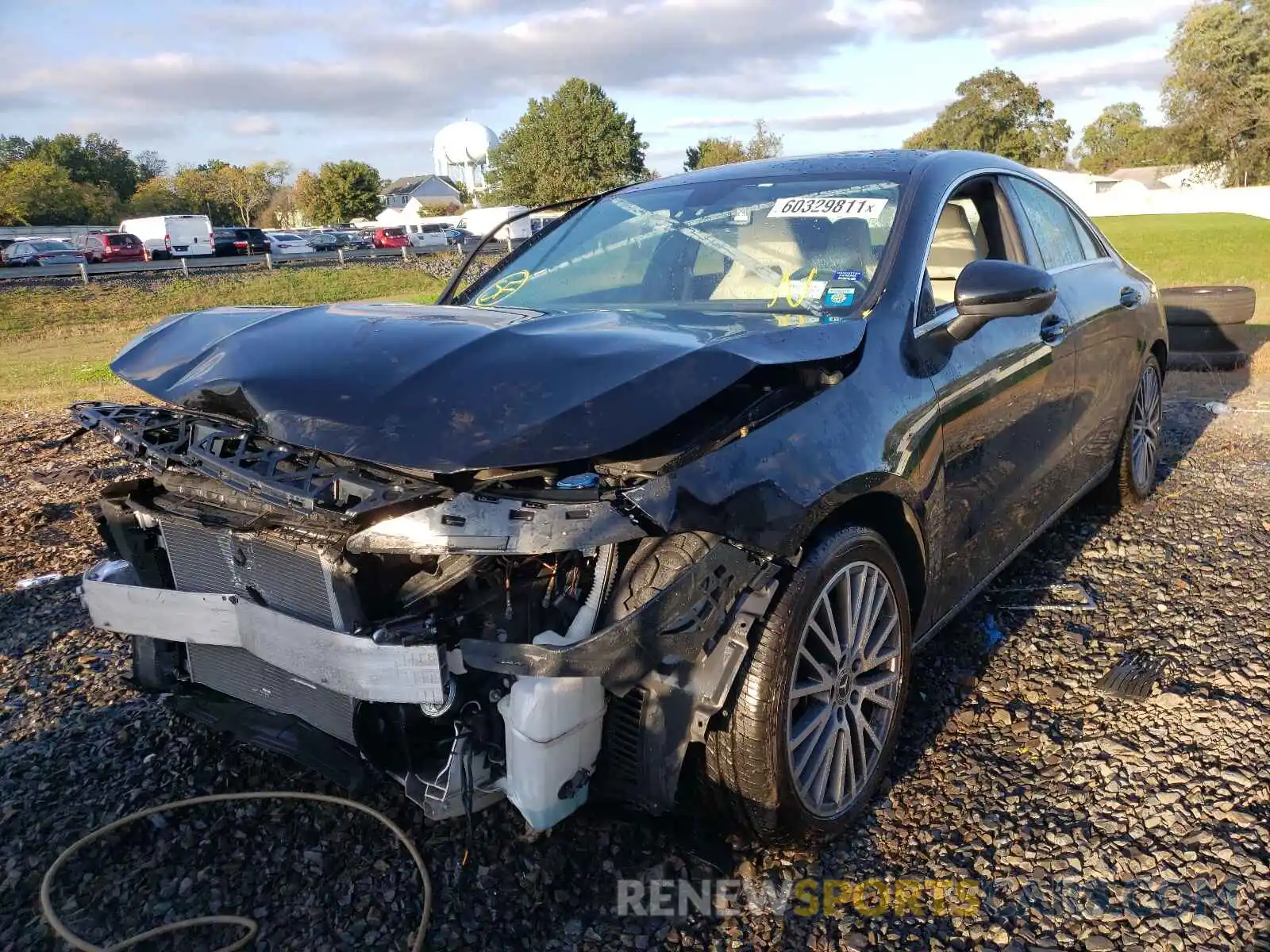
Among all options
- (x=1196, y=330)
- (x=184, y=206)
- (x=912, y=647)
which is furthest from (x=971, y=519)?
(x=184, y=206)

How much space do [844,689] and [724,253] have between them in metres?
1.56

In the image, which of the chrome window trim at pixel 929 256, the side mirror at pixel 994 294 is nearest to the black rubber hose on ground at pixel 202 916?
the chrome window trim at pixel 929 256

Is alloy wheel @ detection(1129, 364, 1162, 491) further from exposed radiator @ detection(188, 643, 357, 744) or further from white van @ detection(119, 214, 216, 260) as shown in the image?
white van @ detection(119, 214, 216, 260)

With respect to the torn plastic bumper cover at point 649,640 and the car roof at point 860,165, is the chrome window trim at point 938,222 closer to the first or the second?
the car roof at point 860,165

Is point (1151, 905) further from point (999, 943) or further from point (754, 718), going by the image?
point (754, 718)

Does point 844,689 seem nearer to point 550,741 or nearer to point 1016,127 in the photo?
point 550,741

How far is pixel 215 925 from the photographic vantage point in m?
2.26

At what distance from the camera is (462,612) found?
212 centimetres

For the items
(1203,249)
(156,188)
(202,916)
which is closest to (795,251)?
(202,916)

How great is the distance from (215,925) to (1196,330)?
9163 mm

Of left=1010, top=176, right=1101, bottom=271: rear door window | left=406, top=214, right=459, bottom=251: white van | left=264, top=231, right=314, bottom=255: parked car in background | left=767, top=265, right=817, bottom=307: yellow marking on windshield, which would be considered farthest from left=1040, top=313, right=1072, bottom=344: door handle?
left=264, top=231, right=314, bottom=255: parked car in background

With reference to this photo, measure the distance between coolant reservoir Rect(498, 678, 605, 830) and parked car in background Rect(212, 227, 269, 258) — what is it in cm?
4515

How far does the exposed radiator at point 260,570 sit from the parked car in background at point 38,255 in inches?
1471

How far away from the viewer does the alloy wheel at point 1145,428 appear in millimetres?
4785
